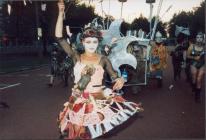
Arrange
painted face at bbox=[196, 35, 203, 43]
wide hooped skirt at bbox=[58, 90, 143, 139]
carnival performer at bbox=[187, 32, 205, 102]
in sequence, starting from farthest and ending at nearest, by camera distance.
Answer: painted face at bbox=[196, 35, 203, 43] → carnival performer at bbox=[187, 32, 205, 102] → wide hooped skirt at bbox=[58, 90, 143, 139]

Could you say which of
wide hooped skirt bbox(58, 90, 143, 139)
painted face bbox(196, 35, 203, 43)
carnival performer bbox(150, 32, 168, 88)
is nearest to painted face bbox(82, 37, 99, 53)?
→ wide hooped skirt bbox(58, 90, 143, 139)

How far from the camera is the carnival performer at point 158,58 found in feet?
54.6

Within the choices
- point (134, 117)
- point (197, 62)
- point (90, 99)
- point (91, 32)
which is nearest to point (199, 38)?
point (197, 62)

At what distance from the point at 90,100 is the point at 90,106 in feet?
0.24

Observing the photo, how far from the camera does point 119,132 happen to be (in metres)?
8.62

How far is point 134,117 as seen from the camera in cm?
705

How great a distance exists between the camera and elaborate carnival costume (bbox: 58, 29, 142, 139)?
6.05 m

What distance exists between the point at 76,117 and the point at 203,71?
7192 millimetres

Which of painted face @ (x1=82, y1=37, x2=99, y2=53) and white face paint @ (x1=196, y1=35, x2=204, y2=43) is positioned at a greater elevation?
painted face @ (x1=82, y1=37, x2=99, y2=53)

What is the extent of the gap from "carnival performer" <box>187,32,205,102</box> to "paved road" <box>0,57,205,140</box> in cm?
44

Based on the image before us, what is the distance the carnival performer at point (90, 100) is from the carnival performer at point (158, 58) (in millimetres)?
10275

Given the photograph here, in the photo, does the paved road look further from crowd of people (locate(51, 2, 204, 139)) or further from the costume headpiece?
the costume headpiece

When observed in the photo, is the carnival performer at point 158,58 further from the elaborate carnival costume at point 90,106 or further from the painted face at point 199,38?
the elaborate carnival costume at point 90,106

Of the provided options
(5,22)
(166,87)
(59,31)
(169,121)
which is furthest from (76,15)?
(59,31)
